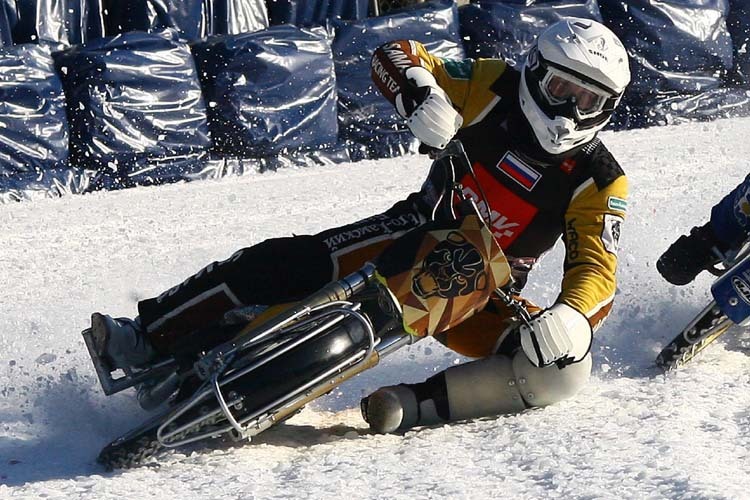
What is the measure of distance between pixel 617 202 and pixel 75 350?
194 cm

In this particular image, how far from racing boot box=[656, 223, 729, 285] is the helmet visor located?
0.95 metres

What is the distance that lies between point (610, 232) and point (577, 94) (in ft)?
1.35

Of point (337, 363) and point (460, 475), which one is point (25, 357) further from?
point (460, 475)

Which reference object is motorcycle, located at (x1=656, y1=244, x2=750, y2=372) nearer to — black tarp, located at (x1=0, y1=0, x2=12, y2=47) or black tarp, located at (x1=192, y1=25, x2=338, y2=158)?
black tarp, located at (x1=192, y1=25, x2=338, y2=158)

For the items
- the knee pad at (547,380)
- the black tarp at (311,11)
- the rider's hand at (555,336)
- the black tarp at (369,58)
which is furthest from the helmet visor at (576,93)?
the black tarp at (311,11)

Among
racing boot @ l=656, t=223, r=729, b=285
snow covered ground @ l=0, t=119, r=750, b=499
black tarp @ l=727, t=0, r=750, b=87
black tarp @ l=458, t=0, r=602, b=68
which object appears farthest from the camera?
black tarp @ l=727, t=0, r=750, b=87

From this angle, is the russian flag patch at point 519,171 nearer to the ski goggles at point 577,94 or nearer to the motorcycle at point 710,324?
A: the ski goggles at point 577,94

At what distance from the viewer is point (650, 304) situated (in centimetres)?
461

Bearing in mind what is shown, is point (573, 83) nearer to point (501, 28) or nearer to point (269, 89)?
point (269, 89)

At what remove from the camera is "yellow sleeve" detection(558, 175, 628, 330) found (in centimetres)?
334

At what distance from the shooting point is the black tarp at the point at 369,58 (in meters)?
7.82

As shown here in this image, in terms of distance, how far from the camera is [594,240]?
3389mm

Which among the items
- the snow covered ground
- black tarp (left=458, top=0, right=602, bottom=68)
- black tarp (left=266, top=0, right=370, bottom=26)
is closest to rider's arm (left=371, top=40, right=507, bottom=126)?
the snow covered ground

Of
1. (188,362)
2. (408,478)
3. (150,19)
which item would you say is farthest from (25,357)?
(150,19)
